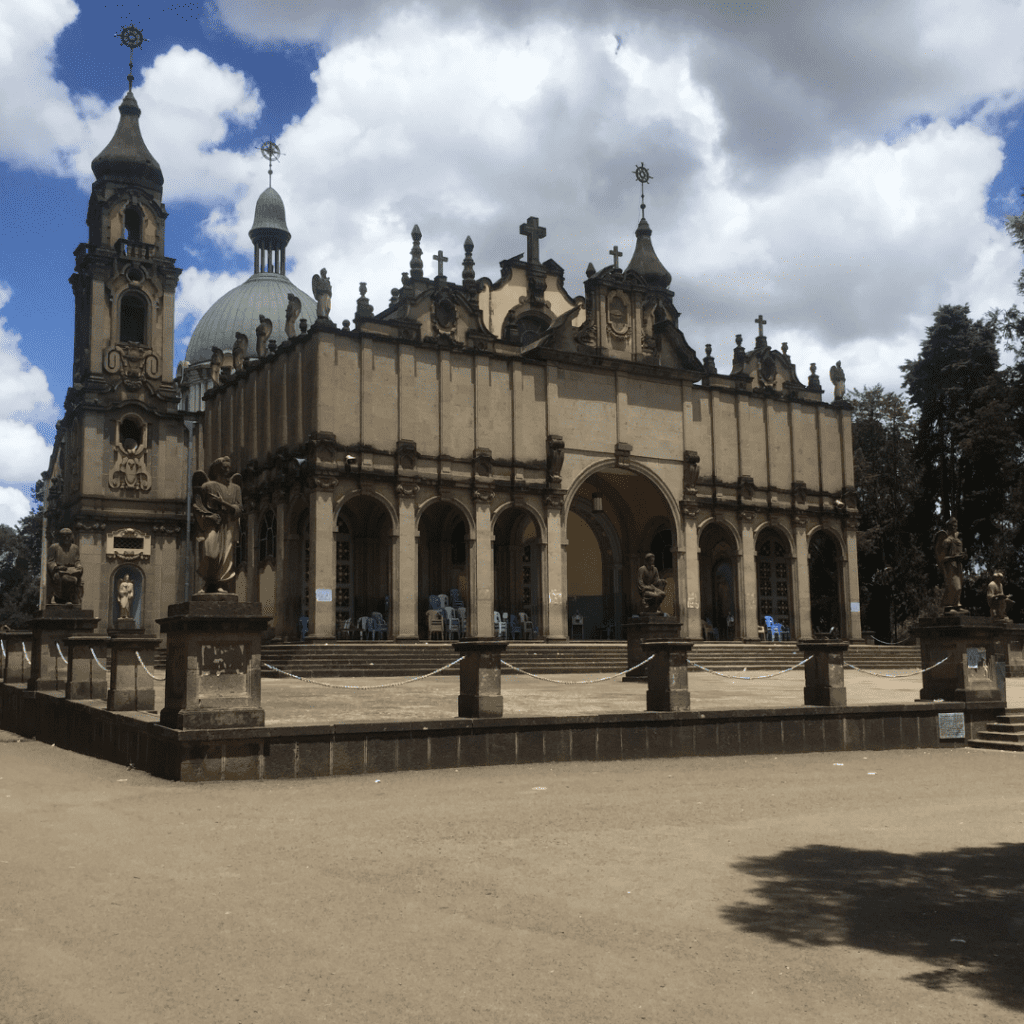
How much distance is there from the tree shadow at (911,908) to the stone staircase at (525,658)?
68.9 ft

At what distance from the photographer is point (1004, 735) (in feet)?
57.2

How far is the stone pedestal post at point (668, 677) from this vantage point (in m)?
15.7

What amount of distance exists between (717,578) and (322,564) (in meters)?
18.3

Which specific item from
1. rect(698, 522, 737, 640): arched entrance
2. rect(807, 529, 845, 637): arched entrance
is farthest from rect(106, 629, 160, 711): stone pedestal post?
rect(807, 529, 845, 637): arched entrance

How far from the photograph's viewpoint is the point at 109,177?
4822 centimetres

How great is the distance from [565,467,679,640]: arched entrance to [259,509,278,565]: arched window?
11.5m

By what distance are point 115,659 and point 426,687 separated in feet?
27.9

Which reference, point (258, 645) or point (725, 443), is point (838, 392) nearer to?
point (725, 443)

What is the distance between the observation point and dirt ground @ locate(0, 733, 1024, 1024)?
5.20m

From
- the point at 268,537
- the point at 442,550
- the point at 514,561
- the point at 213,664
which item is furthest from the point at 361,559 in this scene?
the point at 213,664

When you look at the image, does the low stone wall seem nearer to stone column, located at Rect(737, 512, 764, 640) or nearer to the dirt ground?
the dirt ground

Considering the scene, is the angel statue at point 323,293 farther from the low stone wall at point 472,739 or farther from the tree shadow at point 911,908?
the tree shadow at point 911,908

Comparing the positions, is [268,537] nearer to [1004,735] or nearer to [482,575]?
[482,575]

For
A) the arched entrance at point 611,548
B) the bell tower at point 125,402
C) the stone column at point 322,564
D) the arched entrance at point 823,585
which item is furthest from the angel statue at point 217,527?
the arched entrance at point 823,585
